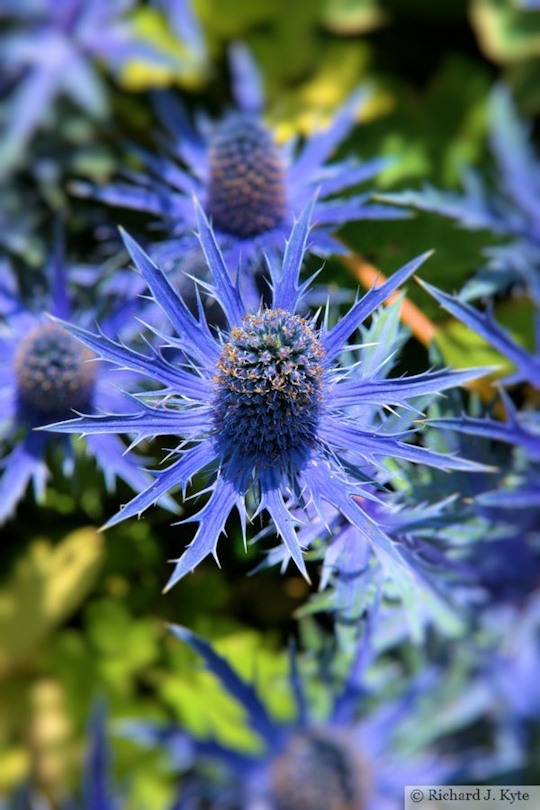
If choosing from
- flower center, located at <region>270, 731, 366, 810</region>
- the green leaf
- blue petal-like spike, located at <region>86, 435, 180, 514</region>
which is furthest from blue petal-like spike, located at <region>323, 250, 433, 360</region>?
the green leaf

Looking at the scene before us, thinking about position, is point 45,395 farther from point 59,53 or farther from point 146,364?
point 59,53

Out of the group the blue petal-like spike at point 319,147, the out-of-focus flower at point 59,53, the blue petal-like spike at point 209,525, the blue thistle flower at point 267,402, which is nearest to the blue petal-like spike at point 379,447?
the blue thistle flower at point 267,402

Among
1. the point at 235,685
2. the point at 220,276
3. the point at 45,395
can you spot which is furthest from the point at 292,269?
the point at 235,685

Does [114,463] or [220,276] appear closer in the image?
[220,276]

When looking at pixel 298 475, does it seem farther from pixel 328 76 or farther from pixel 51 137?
pixel 328 76

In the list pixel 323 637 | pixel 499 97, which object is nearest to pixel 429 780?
pixel 323 637

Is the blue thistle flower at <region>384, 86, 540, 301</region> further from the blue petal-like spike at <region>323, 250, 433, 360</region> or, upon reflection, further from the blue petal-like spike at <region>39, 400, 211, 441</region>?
the blue petal-like spike at <region>39, 400, 211, 441</region>
